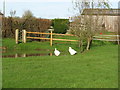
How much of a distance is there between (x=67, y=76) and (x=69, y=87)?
1.29 m

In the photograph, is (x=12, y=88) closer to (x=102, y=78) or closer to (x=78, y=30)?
(x=102, y=78)

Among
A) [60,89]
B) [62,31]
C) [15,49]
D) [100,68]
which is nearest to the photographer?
[60,89]

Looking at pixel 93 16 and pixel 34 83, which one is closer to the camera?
pixel 34 83

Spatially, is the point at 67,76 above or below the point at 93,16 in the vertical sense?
below

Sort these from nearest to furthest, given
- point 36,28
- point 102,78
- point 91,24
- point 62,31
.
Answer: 1. point 102,78
2. point 91,24
3. point 36,28
4. point 62,31

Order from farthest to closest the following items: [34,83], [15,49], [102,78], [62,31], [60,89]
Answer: [62,31], [15,49], [102,78], [34,83], [60,89]

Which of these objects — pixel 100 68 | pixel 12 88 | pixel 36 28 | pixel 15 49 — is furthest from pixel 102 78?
pixel 36 28

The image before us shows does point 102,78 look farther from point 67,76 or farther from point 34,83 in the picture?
point 34,83

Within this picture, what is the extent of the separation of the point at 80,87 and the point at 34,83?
1.20 metres

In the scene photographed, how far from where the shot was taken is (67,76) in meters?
7.79

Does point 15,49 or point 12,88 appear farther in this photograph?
point 15,49

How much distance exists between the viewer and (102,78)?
7.59 meters

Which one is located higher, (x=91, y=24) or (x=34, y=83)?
(x=91, y=24)

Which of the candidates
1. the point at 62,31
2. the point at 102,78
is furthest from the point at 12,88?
the point at 62,31
